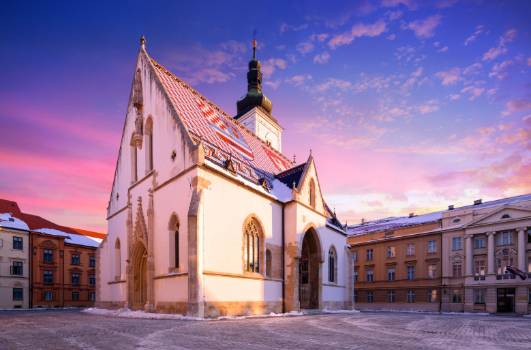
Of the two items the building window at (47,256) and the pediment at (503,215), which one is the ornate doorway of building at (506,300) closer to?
the pediment at (503,215)

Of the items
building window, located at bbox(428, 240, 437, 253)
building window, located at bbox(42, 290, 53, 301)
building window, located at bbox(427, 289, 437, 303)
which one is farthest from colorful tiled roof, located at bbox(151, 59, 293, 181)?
building window, located at bbox(42, 290, 53, 301)

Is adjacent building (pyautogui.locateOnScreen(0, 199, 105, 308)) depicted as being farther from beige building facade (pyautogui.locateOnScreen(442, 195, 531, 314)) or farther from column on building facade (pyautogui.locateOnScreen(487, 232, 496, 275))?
column on building facade (pyautogui.locateOnScreen(487, 232, 496, 275))

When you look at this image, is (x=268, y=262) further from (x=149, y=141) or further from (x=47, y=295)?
(x=47, y=295)

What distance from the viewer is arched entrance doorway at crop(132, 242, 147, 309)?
2366cm

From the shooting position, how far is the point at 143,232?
22.8 m

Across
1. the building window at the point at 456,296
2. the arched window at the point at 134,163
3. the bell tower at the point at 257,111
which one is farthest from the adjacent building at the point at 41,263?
the building window at the point at 456,296

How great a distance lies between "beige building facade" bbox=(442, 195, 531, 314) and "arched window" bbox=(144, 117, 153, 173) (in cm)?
3690

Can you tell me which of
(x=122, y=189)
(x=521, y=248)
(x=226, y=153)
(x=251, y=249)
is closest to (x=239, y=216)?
(x=251, y=249)

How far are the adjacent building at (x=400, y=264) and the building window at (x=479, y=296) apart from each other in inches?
160

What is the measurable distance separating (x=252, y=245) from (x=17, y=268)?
34.0 meters

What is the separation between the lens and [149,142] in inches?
965

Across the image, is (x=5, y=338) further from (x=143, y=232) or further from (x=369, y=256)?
(x=369, y=256)

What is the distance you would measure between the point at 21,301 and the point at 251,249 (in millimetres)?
33955

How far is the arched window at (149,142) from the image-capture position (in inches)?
947
